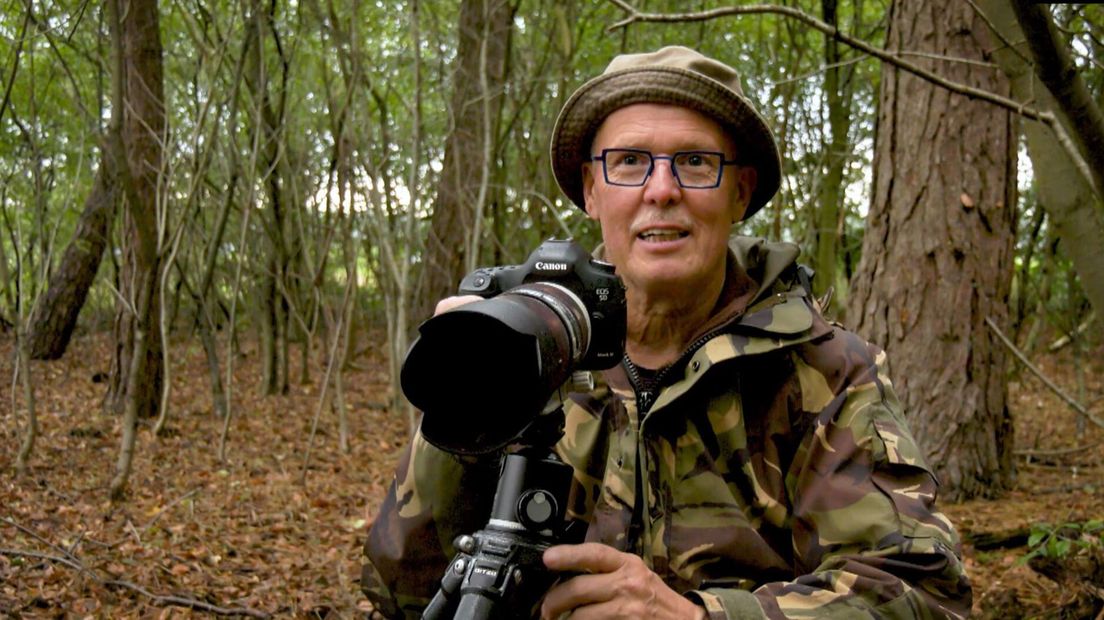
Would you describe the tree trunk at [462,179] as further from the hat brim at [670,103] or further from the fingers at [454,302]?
the fingers at [454,302]

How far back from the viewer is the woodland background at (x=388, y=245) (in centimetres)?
340

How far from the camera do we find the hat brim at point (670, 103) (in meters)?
1.97

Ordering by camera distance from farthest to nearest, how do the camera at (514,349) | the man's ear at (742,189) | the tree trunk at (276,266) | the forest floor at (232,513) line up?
the tree trunk at (276,266), the forest floor at (232,513), the man's ear at (742,189), the camera at (514,349)

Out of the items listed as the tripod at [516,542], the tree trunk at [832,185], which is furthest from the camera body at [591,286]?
the tree trunk at [832,185]

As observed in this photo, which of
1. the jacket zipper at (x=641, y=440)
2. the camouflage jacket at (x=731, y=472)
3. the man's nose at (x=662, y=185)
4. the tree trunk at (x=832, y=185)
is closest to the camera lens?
the camouflage jacket at (x=731, y=472)

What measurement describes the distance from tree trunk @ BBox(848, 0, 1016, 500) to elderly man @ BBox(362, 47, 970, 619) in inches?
98.4

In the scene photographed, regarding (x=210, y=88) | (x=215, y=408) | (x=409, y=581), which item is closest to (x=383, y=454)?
(x=215, y=408)

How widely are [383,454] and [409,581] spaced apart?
5.50m

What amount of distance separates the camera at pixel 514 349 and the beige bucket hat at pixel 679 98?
22.8 inches

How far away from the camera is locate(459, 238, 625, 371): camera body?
1.54 meters

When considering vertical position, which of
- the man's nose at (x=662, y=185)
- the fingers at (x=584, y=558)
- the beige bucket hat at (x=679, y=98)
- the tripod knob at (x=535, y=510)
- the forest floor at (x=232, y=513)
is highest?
the beige bucket hat at (x=679, y=98)

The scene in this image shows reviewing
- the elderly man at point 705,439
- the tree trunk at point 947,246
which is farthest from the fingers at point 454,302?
the tree trunk at point 947,246

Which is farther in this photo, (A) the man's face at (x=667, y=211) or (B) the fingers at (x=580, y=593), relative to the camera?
(A) the man's face at (x=667, y=211)

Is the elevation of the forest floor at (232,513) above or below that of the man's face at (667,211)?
below
